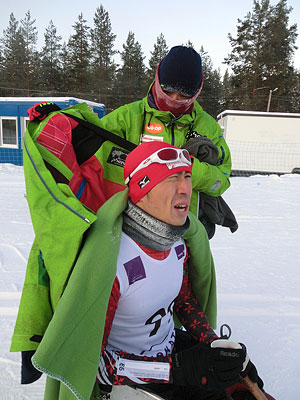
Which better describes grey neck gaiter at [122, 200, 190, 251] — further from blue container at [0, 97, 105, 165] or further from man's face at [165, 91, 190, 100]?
blue container at [0, 97, 105, 165]

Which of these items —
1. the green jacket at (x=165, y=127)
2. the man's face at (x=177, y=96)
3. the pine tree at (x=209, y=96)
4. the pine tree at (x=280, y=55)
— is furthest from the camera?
the pine tree at (x=209, y=96)

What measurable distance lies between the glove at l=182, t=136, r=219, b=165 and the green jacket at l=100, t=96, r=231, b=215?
0.23 ft

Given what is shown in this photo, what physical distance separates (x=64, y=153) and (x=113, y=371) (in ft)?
3.13

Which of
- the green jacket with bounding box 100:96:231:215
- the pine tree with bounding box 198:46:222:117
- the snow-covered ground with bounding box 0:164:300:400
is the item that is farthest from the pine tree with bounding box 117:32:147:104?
the green jacket with bounding box 100:96:231:215

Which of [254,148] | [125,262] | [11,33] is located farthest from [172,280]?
[11,33]

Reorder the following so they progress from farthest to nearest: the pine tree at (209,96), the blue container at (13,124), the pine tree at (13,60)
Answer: the pine tree at (209,96)
the pine tree at (13,60)
the blue container at (13,124)

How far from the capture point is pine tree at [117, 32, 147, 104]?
32.2m

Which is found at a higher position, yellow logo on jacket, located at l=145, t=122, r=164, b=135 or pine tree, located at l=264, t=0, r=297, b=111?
pine tree, located at l=264, t=0, r=297, b=111

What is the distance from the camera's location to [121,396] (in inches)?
54.9

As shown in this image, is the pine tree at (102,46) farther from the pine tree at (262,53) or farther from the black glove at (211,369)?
the black glove at (211,369)

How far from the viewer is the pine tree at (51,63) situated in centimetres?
3347

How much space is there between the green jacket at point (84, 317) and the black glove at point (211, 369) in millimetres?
395

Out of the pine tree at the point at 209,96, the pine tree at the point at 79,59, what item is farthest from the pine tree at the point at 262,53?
the pine tree at the point at 79,59

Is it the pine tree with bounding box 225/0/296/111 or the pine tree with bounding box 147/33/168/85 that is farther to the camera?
the pine tree with bounding box 147/33/168/85
